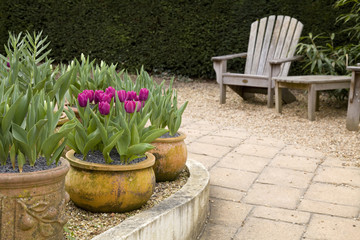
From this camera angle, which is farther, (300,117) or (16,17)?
(16,17)

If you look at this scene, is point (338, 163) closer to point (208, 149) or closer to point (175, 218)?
point (208, 149)

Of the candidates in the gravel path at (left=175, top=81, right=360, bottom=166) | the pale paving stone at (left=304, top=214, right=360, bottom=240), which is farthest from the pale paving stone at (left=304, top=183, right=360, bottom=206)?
the gravel path at (left=175, top=81, right=360, bottom=166)

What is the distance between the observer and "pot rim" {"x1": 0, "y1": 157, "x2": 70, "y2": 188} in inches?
61.8

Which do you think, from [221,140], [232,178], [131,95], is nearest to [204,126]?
[221,140]

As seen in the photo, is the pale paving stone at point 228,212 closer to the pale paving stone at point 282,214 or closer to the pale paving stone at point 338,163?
the pale paving stone at point 282,214

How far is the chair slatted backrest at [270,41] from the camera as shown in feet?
19.8

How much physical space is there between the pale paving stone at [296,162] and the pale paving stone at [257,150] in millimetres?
94

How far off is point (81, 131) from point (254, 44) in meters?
4.51

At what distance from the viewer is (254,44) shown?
6.30m

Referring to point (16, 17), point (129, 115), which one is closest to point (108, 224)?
point (129, 115)

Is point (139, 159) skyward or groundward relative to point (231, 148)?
skyward

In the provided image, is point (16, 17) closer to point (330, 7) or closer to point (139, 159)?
point (330, 7)

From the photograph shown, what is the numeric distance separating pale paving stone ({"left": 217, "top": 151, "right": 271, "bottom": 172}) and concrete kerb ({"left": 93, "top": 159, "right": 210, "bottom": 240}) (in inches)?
33.6

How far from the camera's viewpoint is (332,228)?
2.50 metres
